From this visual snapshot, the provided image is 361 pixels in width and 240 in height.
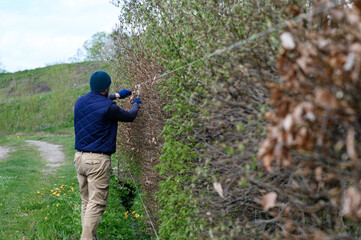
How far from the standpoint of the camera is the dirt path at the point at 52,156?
42.9 feet

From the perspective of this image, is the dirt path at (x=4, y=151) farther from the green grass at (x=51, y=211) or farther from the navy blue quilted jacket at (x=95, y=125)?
the navy blue quilted jacket at (x=95, y=125)

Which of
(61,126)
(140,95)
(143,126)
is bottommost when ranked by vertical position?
(61,126)

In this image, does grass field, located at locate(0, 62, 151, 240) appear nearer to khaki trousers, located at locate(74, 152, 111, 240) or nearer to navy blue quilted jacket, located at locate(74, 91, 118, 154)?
khaki trousers, located at locate(74, 152, 111, 240)

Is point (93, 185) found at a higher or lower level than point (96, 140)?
lower

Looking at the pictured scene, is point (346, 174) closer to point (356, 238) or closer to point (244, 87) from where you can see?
point (356, 238)

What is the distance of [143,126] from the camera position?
536cm

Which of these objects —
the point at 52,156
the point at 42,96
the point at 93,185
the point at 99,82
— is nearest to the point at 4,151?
the point at 52,156

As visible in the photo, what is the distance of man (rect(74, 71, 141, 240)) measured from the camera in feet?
15.3

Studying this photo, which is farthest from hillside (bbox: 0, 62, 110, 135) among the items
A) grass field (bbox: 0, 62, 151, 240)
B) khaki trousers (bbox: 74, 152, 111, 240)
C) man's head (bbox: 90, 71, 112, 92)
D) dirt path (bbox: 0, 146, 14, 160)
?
khaki trousers (bbox: 74, 152, 111, 240)

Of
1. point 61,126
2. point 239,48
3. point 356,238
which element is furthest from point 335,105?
point 61,126

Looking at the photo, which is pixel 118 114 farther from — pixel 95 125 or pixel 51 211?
pixel 51 211

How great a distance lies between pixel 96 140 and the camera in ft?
15.5

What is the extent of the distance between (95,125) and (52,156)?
1215 centimetres

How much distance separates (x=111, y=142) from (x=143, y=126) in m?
0.69
